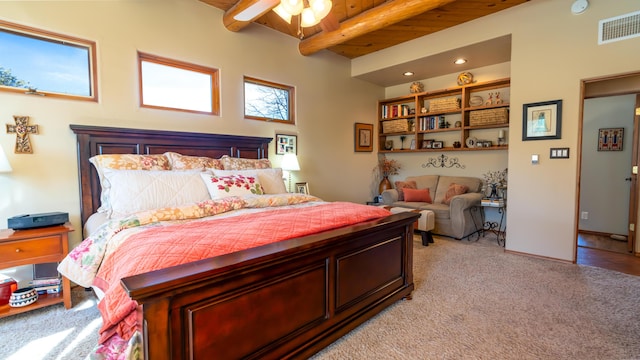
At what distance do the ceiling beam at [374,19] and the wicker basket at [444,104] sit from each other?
2.08 meters

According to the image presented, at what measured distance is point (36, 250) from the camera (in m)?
2.13

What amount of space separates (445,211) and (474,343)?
267cm

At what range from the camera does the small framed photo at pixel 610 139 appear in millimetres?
4316

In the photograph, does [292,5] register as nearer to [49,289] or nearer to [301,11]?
[301,11]

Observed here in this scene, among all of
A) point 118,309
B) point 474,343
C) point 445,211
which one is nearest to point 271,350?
point 118,309

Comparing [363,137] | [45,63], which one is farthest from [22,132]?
[363,137]

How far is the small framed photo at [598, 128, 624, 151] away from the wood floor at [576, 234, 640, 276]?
1.36m

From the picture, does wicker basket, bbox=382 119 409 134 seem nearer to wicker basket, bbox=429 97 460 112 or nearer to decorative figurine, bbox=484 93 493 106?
wicker basket, bbox=429 97 460 112

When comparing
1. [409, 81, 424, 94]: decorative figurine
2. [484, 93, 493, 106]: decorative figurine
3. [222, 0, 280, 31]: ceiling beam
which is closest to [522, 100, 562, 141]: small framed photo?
A: [484, 93, 493, 106]: decorative figurine

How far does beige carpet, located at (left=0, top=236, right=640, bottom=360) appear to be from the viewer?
1767 millimetres

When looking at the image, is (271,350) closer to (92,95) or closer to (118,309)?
(118,309)

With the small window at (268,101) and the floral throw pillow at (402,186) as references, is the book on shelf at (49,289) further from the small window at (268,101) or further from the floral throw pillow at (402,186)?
the floral throw pillow at (402,186)

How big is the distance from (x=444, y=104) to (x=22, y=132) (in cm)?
537

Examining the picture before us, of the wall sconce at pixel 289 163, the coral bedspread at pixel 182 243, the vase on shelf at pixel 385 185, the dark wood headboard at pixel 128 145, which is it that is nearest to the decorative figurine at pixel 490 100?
the vase on shelf at pixel 385 185
